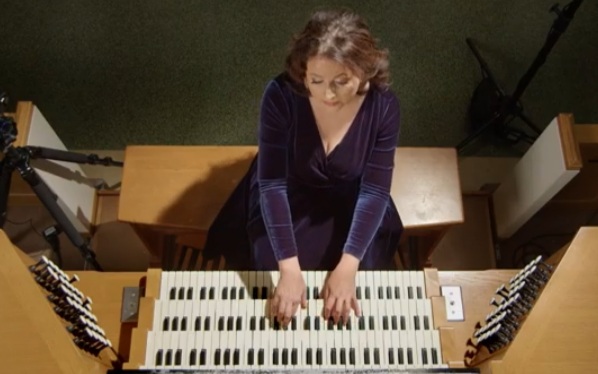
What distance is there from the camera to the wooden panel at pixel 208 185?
2.34 meters

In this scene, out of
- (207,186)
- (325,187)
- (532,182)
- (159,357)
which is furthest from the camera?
(532,182)

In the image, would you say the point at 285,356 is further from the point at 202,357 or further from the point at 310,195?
the point at 310,195

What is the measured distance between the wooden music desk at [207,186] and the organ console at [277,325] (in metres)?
0.45

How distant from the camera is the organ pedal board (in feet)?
5.69

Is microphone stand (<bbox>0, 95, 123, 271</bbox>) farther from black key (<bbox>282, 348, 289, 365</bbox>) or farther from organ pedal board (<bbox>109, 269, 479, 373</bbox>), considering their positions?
black key (<bbox>282, 348, 289, 365</bbox>)

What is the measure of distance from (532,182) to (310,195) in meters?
1.11

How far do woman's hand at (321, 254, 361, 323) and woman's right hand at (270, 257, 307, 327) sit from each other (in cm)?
7

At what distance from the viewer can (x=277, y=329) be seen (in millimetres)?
1780

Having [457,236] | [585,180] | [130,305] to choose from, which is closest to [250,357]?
[130,305]

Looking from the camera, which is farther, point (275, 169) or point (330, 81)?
point (275, 169)

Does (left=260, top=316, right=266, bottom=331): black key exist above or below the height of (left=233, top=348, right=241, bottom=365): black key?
above

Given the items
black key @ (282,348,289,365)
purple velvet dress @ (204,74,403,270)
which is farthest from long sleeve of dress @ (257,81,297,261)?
black key @ (282,348,289,365)

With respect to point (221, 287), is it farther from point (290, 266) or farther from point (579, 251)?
point (579, 251)

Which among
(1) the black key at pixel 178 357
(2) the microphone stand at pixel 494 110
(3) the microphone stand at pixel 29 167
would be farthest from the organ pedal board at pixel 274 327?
(2) the microphone stand at pixel 494 110
